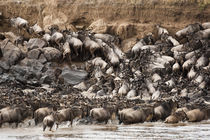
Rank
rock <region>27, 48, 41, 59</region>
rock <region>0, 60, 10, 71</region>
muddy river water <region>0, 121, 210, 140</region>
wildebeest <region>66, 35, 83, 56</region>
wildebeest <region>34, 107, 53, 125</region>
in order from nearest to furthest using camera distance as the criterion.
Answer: muddy river water <region>0, 121, 210, 140</region> → wildebeest <region>34, 107, 53, 125</region> → rock <region>0, 60, 10, 71</region> → rock <region>27, 48, 41, 59</region> → wildebeest <region>66, 35, 83, 56</region>

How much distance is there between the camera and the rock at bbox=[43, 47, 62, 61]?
3444 centimetres

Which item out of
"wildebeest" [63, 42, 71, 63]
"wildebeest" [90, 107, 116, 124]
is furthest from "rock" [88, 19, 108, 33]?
"wildebeest" [90, 107, 116, 124]

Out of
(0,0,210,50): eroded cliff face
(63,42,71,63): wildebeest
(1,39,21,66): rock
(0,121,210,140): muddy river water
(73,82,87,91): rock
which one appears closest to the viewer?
(0,121,210,140): muddy river water

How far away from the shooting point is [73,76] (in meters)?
33.0

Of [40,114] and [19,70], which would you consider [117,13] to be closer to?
[19,70]

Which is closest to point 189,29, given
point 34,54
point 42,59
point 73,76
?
point 73,76

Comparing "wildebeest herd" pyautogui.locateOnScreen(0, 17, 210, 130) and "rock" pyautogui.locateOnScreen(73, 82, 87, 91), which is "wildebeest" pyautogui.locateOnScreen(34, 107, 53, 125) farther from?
"rock" pyautogui.locateOnScreen(73, 82, 87, 91)

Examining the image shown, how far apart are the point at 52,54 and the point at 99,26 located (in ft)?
16.1

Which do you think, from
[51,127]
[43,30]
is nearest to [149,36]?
[43,30]

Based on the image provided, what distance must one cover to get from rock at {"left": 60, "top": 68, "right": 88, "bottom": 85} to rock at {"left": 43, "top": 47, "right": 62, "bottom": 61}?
147cm

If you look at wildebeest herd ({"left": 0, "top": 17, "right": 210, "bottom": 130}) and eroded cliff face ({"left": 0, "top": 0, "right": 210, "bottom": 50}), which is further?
eroded cliff face ({"left": 0, "top": 0, "right": 210, "bottom": 50})

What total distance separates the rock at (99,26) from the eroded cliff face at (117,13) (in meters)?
0.14

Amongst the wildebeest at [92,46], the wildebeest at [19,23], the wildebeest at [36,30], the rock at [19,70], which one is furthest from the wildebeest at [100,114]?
the wildebeest at [19,23]

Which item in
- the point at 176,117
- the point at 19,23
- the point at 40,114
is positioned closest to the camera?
the point at 40,114
